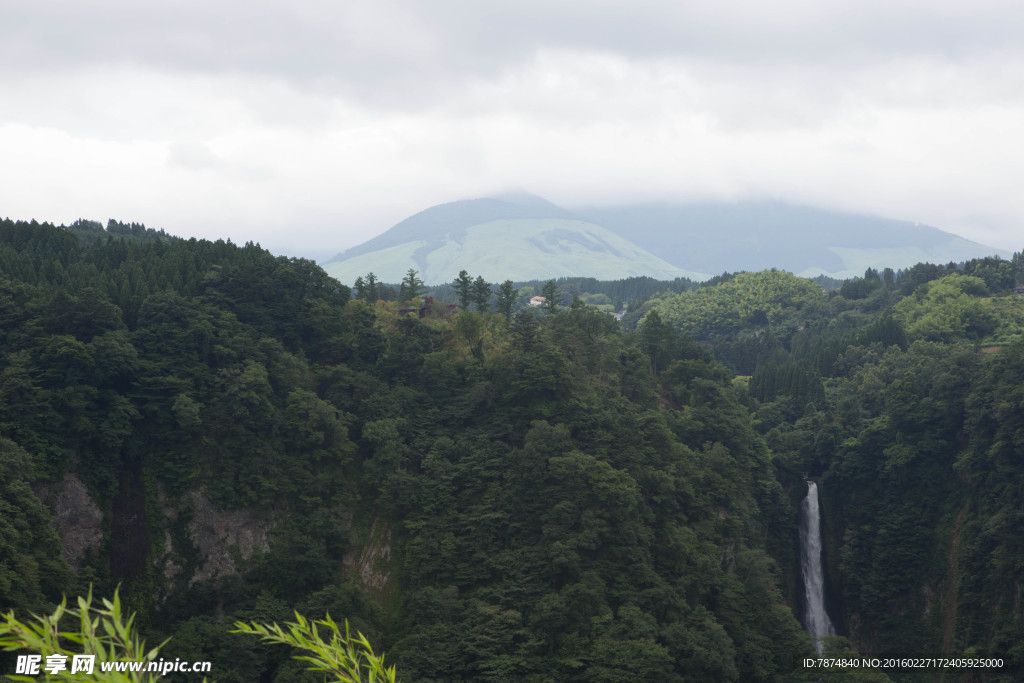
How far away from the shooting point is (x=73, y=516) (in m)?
29.5

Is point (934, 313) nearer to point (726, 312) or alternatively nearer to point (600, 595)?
point (726, 312)

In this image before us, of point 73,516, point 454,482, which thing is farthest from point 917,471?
point 73,516

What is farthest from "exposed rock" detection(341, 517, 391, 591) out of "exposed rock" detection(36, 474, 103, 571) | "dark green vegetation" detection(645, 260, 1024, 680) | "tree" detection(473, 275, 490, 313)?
"dark green vegetation" detection(645, 260, 1024, 680)

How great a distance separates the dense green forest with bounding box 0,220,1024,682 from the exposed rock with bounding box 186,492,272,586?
0.35ft

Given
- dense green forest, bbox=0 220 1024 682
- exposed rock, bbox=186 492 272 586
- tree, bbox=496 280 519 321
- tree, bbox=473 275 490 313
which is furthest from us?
tree, bbox=496 280 519 321

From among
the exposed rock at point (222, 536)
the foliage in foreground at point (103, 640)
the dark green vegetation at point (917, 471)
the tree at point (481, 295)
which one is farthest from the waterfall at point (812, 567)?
the foliage in foreground at point (103, 640)

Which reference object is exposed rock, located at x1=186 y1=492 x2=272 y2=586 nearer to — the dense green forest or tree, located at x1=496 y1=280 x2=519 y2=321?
the dense green forest

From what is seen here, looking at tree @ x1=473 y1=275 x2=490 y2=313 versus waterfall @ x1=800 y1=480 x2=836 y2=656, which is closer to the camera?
waterfall @ x1=800 y1=480 x2=836 y2=656

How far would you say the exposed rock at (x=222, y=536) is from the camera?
30953 mm

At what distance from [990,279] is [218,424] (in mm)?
60802

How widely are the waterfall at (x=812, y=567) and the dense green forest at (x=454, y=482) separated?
62 centimetres

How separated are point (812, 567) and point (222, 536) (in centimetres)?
2905

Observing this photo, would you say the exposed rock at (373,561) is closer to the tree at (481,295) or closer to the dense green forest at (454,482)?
the dense green forest at (454,482)

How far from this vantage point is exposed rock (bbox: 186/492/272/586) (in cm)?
3095
